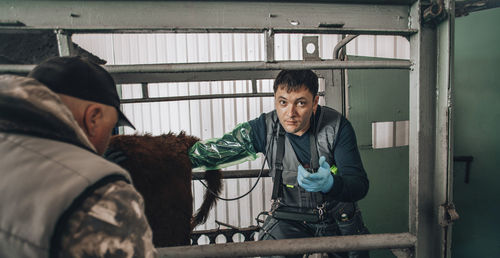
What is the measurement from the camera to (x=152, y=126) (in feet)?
9.71

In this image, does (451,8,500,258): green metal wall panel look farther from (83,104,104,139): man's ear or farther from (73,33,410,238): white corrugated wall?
(83,104,104,139): man's ear

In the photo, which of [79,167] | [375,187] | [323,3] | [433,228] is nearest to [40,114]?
[79,167]

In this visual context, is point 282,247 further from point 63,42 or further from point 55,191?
point 63,42

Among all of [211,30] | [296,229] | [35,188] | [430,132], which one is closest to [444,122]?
[430,132]

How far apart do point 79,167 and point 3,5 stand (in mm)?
855

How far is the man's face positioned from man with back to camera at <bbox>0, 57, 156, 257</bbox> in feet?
3.32

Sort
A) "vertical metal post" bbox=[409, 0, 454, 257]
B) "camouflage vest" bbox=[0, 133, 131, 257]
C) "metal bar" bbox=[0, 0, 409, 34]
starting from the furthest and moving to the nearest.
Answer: "vertical metal post" bbox=[409, 0, 454, 257]
"metal bar" bbox=[0, 0, 409, 34]
"camouflage vest" bbox=[0, 133, 131, 257]

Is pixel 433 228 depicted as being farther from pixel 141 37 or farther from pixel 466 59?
pixel 141 37

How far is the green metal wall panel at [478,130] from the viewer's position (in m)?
2.07

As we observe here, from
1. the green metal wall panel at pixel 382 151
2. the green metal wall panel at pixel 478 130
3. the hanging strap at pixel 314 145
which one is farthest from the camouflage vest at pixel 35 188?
the green metal wall panel at pixel 478 130

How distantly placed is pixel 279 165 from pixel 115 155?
876 millimetres

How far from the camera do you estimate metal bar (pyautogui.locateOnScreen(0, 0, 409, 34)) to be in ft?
2.91

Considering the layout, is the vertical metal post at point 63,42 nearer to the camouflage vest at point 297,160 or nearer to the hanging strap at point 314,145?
the camouflage vest at point 297,160

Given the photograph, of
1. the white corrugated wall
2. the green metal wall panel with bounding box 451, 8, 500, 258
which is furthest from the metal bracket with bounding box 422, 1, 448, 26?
the white corrugated wall
